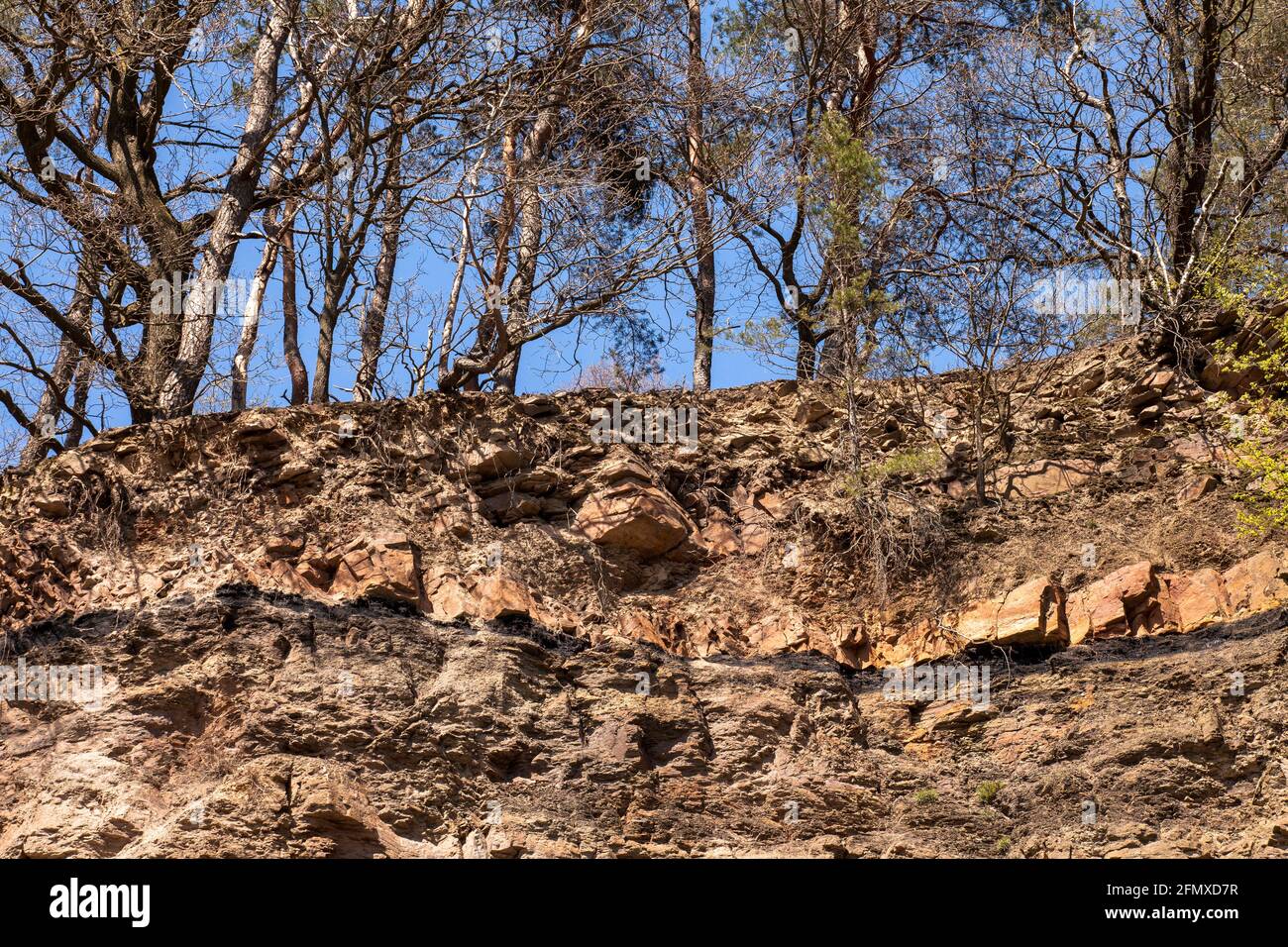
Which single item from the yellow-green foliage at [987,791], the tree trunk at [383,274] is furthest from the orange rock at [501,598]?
the yellow-green foliage at [987,791]

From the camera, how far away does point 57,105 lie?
13.6 meters

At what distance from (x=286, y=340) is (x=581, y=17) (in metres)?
4.49

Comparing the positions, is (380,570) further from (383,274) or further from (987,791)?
(987,791)

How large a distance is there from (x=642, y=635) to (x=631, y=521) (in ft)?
3.58

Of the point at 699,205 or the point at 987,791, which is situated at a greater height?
the point at 699,205

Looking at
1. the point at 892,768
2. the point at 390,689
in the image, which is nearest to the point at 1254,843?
the point at 892,768

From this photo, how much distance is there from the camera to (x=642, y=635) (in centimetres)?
1172

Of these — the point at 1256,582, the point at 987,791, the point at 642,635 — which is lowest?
the point at 987,791

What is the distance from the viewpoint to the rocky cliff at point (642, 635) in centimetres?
1024

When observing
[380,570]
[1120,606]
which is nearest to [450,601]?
[380,570]

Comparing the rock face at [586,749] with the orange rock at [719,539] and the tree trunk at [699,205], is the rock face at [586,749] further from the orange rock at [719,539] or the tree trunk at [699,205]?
the tree trunk at [699,205]

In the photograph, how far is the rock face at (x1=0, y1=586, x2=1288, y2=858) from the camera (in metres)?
9.95

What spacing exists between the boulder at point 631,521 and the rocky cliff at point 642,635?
0.12 feet

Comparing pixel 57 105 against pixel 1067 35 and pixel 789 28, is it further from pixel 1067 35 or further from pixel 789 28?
pixel 1067 35
